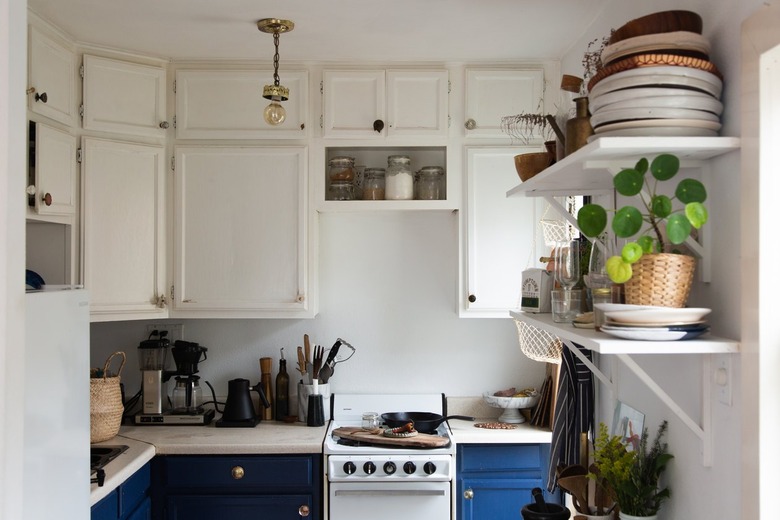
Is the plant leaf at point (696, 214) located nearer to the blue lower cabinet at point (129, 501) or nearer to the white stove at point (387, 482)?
the white stove at point (387, 482)

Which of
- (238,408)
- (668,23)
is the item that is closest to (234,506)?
(238,408)

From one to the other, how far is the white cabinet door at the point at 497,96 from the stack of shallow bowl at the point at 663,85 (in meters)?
1.67

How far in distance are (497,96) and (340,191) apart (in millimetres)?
816

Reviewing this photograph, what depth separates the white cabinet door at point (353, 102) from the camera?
327cm

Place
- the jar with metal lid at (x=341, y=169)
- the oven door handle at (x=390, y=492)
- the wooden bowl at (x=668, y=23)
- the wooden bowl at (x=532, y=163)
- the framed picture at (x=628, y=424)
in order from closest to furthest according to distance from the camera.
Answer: the wooden bowl at (x=668, y=23) → the framed picture at (x=628, y=424) → the wooden bowl at (x=532, y=163) → the oven door handle at (x=390, y=492) → the jar with metal lid at (x=341, y=169)

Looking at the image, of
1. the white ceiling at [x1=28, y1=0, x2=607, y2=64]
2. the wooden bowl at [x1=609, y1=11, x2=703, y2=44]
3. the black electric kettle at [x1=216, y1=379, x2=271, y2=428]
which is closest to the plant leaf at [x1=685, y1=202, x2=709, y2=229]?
the wooden bowl at [x1=609, y1=11, x2=703, y2=44]

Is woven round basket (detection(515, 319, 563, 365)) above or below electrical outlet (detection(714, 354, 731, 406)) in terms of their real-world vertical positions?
below

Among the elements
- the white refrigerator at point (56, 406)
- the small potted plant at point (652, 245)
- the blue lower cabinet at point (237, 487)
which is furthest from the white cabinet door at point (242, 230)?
the small potted plant at point (652, 245)

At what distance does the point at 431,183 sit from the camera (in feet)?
10.9

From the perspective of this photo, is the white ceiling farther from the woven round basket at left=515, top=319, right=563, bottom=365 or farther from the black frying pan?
the black frying pan

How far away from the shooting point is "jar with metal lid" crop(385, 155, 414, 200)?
3336 mm

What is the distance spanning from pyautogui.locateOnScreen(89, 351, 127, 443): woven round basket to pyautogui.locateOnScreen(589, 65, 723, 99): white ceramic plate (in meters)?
2.34

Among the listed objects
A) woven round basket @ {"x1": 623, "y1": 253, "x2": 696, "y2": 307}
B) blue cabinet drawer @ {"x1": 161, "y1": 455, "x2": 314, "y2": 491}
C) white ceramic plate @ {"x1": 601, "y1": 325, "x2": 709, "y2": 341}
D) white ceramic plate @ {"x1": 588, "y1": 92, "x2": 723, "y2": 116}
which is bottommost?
blue cabinet drawer @ {"x1": 161, "y1": 455, "x2": 314, "y2": 491}

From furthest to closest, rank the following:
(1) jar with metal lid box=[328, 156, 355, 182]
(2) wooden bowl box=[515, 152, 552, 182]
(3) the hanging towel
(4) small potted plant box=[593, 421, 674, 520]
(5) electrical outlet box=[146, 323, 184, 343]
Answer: (5) electrical outlet box=[146, 323, 184, 343] < (1) jar with metal lid box=[328, 156, 355, 182] < (3) the hanging towel < (2) wooden bowl box=[515, 152, 552, 182] < (4) small potted plant box=[593, 421, 674, 520]
